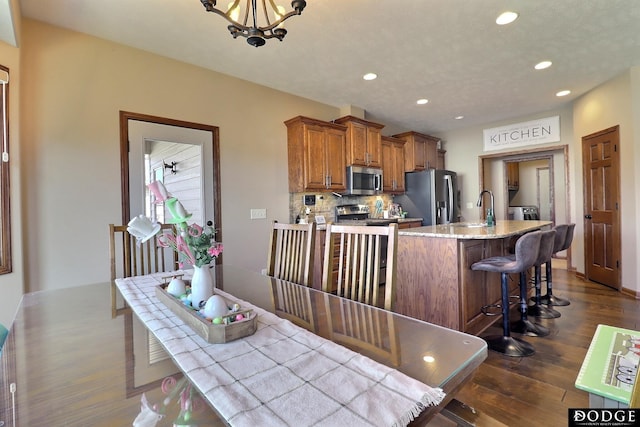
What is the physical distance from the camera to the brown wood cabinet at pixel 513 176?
736 cm

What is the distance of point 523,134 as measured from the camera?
17.5 feet

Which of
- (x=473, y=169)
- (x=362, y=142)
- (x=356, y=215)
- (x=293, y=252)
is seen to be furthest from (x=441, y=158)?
(x=293, y=252)

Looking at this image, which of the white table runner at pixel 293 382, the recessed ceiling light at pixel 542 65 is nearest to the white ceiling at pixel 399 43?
the recessed ceiling light at pixel 542 65

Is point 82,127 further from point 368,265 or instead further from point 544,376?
point 544,376

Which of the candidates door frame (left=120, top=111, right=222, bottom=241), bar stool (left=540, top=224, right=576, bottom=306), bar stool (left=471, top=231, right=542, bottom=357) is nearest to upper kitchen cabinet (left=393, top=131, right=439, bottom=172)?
bar stool (left=540, top=224, right=576, bottom=306)

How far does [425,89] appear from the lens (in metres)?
4.03

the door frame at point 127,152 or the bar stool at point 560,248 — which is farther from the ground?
the door frame at point 127,152

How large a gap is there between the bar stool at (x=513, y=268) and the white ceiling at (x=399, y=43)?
181cm

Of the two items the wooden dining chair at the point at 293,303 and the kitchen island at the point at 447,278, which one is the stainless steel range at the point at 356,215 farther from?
the wooden dining chair at the point at 293,303

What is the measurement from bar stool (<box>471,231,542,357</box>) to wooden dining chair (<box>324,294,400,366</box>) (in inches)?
60.9

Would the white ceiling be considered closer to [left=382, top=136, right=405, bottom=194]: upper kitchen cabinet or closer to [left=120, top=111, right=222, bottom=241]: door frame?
[left=120, top=111, right=222, bottom=241]: door frame

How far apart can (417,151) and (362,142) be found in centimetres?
149

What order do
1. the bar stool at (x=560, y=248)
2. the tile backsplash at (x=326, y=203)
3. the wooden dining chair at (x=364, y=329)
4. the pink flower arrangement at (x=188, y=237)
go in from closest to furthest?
1. the wooden dining chair at (x=364, y=329)
2. the pink flower arrangement at (x=188, y=237)
3. the bar stool at (x=560, y=248)
4. the tile backsplash at (x=326, y=203)

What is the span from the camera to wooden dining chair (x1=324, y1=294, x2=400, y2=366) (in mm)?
865
